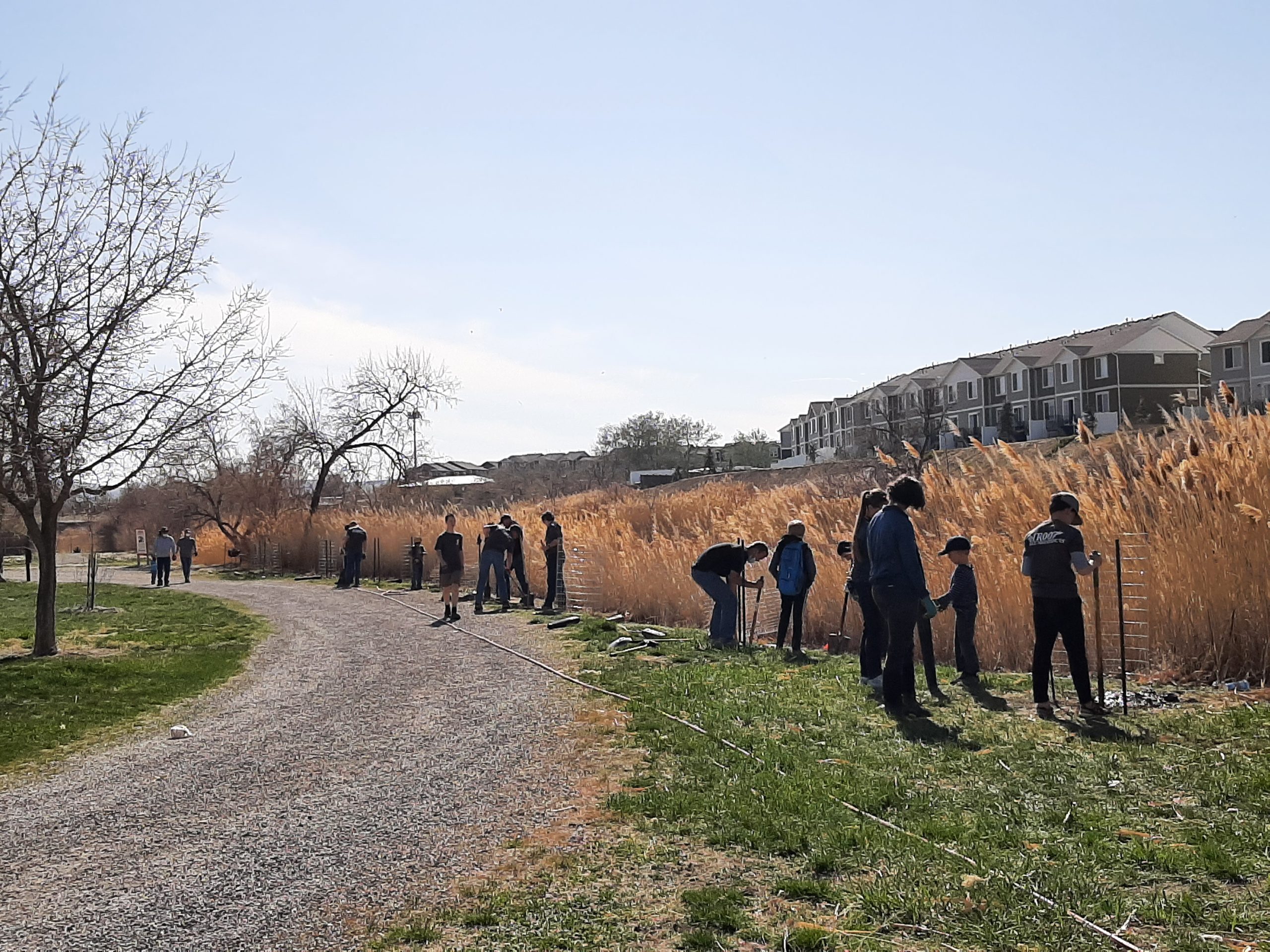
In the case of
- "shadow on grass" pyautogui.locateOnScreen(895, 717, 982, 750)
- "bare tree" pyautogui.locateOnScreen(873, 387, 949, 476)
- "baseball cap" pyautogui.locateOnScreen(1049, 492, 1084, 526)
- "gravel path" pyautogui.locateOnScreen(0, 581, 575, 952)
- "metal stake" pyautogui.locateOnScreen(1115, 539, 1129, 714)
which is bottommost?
"gravel path" pyautogui.locateOnScreen(0, 581, 575, 952)

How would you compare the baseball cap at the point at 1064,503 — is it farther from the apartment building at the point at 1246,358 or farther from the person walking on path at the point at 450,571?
the apartment building at the point at 1246,358

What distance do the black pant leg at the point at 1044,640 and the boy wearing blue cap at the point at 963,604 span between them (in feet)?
4.45

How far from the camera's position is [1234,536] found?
10.8 metres

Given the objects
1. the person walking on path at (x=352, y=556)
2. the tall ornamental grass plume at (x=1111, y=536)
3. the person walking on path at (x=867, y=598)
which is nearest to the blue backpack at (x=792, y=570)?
the tall ornamental grass plume at (x=1111, y=536)

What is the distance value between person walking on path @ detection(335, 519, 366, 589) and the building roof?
42383 millimetres

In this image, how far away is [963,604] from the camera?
11375mm

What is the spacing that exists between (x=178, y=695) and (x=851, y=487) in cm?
2240

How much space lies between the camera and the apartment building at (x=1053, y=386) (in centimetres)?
6212

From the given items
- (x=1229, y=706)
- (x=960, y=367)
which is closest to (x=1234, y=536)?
(x=1229, y=706)

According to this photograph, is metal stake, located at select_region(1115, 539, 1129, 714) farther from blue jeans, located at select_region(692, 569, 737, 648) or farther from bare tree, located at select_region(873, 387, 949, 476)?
bare tree, located at select_region(873, 387, 949, 476)

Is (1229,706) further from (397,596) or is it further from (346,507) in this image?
(346,507)

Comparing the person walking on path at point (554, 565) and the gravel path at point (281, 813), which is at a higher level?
the person walking on path at point (554, 565)

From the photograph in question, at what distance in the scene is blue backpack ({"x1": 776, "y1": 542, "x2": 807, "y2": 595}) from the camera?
14.0 metres

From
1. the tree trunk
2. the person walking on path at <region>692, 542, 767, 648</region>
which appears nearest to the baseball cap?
the person walking on path at <region>692, 542, 767, 648</region>
